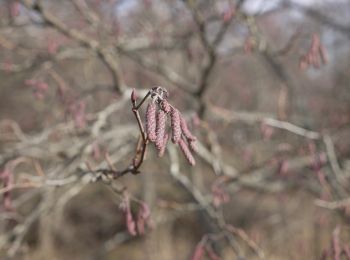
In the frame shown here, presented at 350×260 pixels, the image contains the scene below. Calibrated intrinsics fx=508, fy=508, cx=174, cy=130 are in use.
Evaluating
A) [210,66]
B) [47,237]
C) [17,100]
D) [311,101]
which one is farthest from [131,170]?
[17,100]

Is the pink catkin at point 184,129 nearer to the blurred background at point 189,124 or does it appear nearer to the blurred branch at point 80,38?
the blurred background at point 189,124

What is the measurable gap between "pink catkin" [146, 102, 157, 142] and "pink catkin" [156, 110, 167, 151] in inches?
0.5

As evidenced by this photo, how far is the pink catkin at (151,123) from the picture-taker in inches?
52.4

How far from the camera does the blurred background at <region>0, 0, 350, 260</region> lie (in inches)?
116

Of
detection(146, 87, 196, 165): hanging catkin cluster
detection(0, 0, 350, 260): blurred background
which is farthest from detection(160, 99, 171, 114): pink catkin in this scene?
detection(0, 0, 350, 260): blurred background

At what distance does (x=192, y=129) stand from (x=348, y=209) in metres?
1.11

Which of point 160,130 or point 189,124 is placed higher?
point 189,124

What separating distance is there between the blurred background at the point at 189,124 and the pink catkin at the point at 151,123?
0.62 meters

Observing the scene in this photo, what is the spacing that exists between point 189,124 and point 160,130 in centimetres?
193

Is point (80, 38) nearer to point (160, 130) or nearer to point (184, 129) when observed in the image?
point (184, 129)

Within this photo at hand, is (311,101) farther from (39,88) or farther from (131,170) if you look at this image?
(131,170)

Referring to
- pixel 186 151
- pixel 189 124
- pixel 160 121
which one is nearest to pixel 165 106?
pixel 160 121

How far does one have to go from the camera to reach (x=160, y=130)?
1.35 meters

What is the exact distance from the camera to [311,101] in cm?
913
